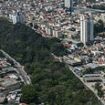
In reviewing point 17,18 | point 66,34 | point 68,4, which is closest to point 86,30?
point 66,34

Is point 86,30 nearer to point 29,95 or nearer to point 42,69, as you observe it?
point 42,69

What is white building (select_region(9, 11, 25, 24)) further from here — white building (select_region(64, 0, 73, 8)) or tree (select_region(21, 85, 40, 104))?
tree (select_region(21, 85, 40, 104))

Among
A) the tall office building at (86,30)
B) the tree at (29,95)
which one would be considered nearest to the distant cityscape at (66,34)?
the tall office building at (86,30)

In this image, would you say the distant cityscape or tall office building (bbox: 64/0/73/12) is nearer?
the distant cityscape

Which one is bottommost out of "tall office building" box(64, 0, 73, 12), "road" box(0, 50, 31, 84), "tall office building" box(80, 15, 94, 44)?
"road" box(0, 50, 31, 84)

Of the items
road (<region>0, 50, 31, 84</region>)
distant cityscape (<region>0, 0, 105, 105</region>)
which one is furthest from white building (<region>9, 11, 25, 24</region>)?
road (<region>0, 50, 31, 84</region>)

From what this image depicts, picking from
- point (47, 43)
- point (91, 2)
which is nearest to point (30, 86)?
point (47, 43)

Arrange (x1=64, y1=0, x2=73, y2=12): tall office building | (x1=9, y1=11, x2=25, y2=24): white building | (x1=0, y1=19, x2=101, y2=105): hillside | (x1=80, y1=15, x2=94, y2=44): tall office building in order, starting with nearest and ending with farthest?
(x1=0, y1=19, x2=101, y2=105): hillside, (x1=80, y1=15, x2=94, y2=44): tall office building, (x1=9, y1=11, x2=25, y2=24): white building, (x1=64, y1=0, x2=73, y2=12): tall office building

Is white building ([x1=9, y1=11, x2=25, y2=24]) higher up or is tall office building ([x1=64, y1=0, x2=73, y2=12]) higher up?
tall office building ([x1=64, y1=0, x2=73, y2=12])
